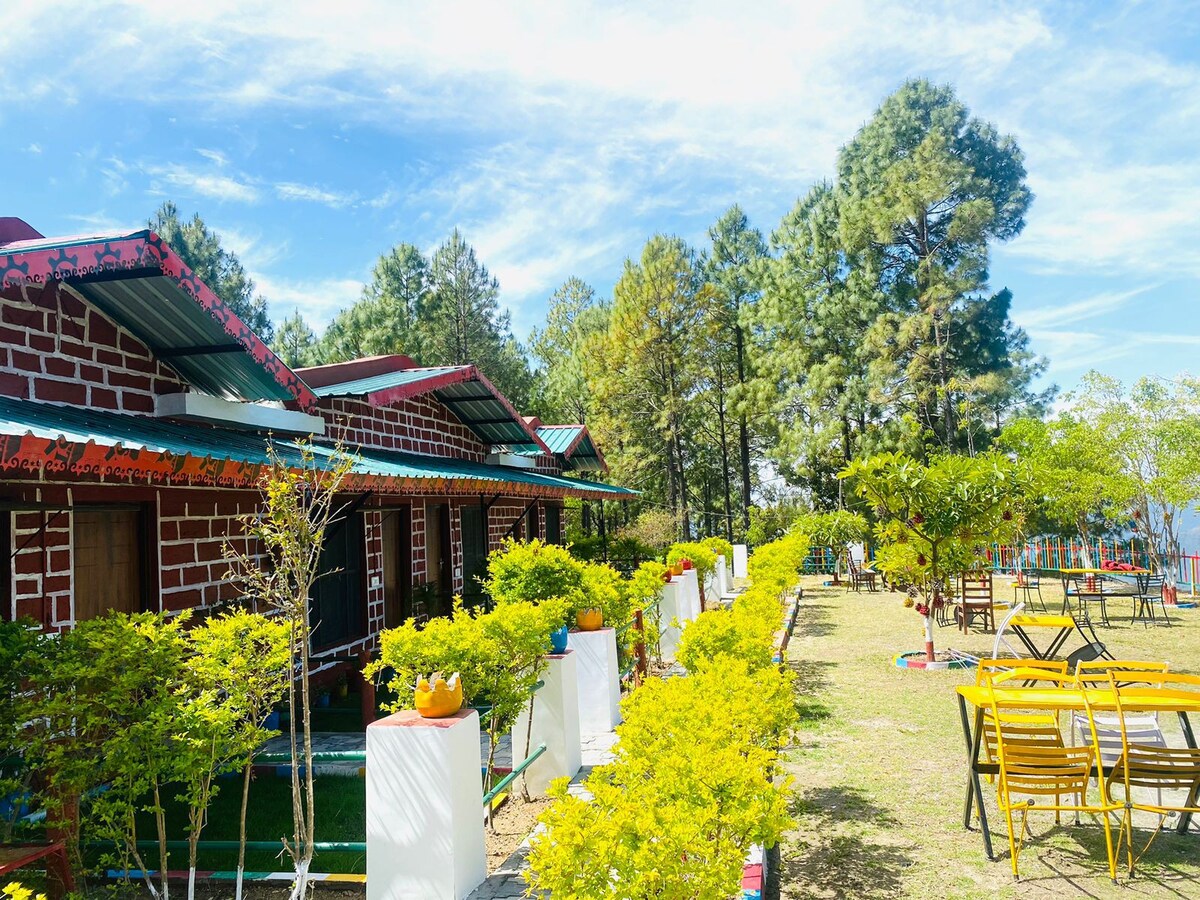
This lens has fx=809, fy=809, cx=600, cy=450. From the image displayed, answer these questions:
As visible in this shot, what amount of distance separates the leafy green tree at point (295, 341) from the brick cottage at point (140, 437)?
85.4 ft

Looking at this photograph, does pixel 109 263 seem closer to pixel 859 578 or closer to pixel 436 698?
pixel 436 698

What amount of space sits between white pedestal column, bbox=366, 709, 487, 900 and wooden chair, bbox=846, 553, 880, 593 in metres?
19.2

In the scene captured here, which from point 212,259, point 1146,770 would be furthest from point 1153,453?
point 212,259

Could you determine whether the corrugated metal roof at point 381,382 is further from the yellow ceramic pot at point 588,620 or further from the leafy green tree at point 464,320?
the leafy green tree at point 464,320

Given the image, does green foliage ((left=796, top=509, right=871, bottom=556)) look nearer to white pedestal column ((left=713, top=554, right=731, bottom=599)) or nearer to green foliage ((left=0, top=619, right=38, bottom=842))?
white pedestal column ((left=713, top=554, right=731, bottom=599))

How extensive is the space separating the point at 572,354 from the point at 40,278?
3317 centimetres

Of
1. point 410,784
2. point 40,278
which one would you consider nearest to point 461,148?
point 40,278

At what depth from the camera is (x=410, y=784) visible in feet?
13.4

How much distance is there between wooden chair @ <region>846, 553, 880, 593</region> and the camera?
72.4ft

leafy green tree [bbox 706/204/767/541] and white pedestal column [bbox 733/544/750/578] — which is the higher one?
leafy green tree [bbox 706/204/767/541]

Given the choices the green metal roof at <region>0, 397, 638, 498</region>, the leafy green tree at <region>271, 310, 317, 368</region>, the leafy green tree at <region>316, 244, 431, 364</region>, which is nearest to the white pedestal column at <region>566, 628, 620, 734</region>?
the green metal roof at <region>0, 397, 638, 498</region>

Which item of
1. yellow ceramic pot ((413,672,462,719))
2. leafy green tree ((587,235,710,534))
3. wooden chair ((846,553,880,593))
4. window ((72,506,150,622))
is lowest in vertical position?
wooden chair ((846,553,880,593))

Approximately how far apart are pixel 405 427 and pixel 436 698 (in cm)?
851

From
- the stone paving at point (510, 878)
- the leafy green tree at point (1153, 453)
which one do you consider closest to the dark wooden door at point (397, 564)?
the stone paving at point (510, 878)
